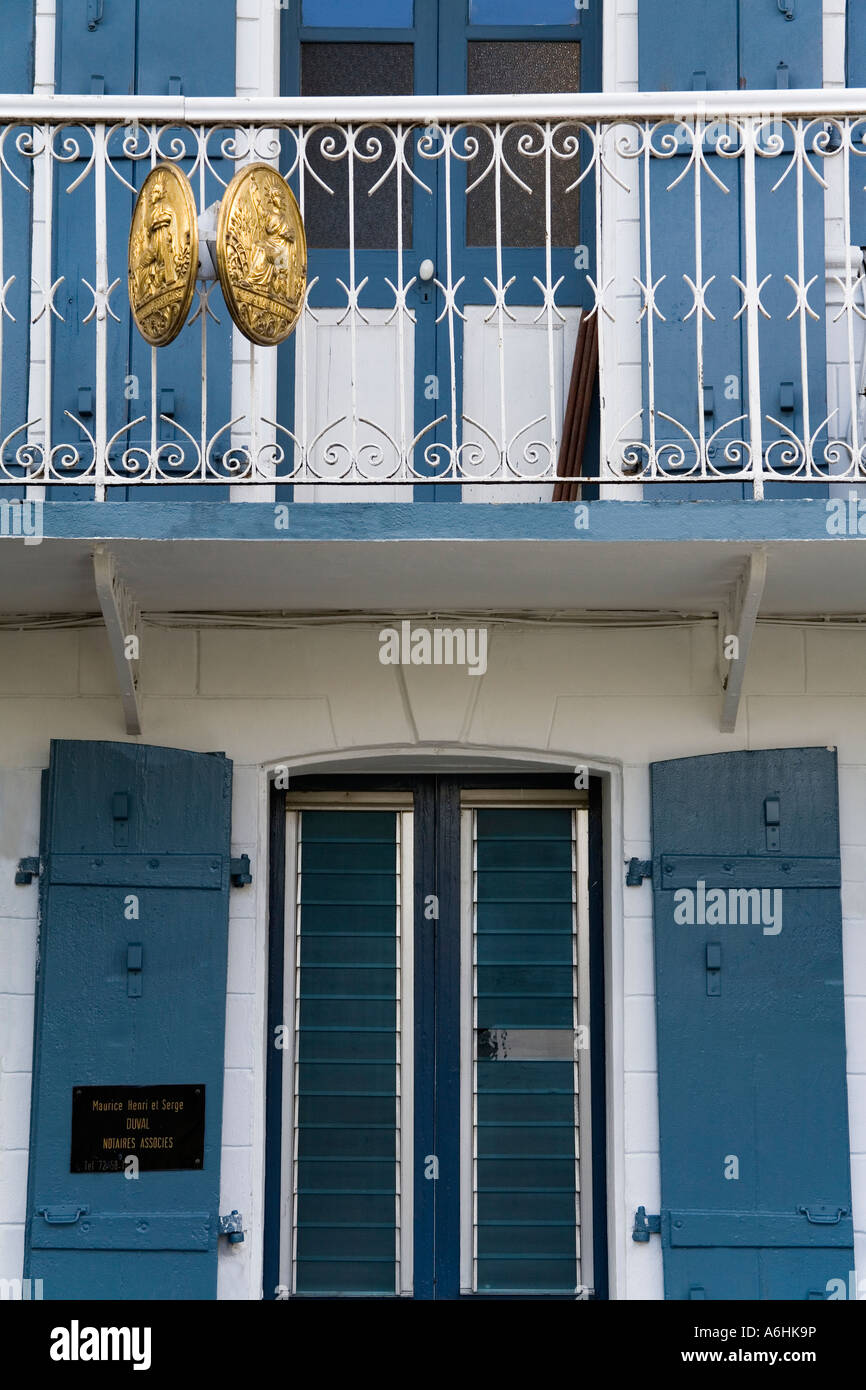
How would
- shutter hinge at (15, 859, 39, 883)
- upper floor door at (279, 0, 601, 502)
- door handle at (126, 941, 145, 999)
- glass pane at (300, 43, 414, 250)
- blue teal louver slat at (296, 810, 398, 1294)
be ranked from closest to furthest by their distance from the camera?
door handle at (126, 941, 145, 999)
shutter hinge at (15, 859, 39, 883)
blue teal louver slat at (296, 810, 398, 1294)
upper floor door at (279, 0, 601, 502)
glass pane at (300, 43, 414, 250)

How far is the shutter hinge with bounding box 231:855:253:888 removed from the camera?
225 inches

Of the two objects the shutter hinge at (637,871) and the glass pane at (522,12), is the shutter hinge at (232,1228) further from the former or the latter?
the glass pane at (522,12)

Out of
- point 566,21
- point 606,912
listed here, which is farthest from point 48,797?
point 566,21

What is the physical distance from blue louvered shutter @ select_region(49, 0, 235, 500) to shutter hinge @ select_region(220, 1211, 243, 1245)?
2.39m

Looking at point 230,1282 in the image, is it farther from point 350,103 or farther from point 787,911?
point 350,103

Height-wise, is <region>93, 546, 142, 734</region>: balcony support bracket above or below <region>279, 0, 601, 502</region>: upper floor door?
below

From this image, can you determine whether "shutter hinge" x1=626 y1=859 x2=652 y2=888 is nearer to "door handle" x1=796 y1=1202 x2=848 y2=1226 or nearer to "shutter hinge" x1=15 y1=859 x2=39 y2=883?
"door handle" x1=796 y1=1202 x2=848 y2=1226

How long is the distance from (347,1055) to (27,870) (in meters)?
1.27

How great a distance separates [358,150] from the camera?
6316 millimetres

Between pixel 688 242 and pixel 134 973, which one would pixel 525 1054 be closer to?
pixel 134 973

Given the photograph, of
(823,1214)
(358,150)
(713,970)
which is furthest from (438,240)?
(823,1214)

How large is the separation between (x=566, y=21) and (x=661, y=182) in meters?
0.87

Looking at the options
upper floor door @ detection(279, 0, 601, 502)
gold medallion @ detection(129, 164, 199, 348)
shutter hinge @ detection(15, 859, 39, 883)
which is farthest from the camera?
upper floor door @ detection(279, 0, 601, 502)

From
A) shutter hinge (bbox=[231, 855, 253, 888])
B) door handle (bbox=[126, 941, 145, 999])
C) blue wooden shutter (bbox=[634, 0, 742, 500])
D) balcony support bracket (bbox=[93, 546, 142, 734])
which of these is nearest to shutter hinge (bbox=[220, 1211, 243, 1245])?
door handle (bbox=[126, 941, 145, 999])
